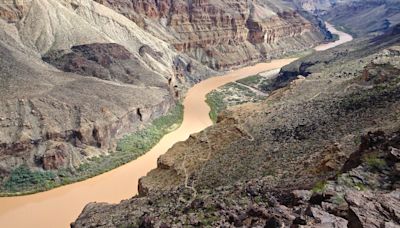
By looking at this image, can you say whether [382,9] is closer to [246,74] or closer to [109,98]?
[246,74]

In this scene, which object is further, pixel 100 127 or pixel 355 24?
pixel 355 24

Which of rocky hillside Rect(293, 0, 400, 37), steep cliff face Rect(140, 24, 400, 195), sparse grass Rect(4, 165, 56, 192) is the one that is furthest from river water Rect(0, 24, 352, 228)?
rocky hillside Rect(293, 0, 400, 37)

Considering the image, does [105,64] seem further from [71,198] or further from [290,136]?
[290,136]

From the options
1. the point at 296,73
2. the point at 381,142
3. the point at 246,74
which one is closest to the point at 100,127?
the point at 381,142

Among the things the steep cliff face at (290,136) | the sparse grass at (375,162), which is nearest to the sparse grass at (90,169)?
the steep cliff face at (290,136)

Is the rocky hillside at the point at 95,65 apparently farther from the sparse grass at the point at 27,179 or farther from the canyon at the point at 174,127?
the canyon at the point at 174,127
